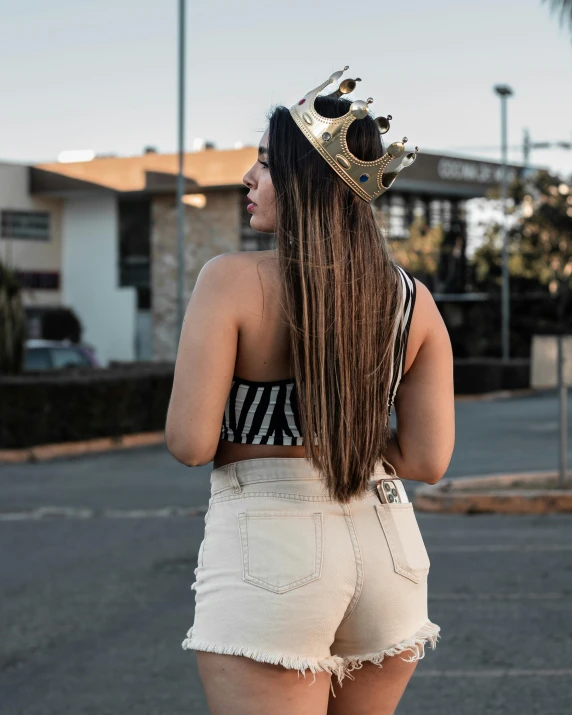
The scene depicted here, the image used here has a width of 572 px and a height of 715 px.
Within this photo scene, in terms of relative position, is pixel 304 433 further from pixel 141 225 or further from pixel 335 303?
pixel 141 225

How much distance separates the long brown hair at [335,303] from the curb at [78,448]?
1436 cm

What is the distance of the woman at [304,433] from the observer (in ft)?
6.73

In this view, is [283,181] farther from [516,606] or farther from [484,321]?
[484,321]

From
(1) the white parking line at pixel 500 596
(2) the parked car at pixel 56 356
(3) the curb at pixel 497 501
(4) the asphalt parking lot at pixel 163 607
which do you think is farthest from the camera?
(2) the parked car at pixel 56 356

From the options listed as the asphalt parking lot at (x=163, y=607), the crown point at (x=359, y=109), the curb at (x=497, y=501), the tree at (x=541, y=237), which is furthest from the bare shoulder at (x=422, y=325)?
the tree at (x=541, y=237)

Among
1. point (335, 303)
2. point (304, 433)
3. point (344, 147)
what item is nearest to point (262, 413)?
point (304, 433)

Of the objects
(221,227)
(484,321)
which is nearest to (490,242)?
(484,321)

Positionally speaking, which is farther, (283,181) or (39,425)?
(39,425)

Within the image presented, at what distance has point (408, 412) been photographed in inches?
91.2

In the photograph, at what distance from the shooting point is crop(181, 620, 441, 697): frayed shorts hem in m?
2.03

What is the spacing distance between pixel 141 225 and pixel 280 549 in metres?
42.7

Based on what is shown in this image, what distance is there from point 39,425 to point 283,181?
14.7 meters

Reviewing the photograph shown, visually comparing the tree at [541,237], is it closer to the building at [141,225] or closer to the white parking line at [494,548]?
the building at [141,225]

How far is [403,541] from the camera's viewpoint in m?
2.19
